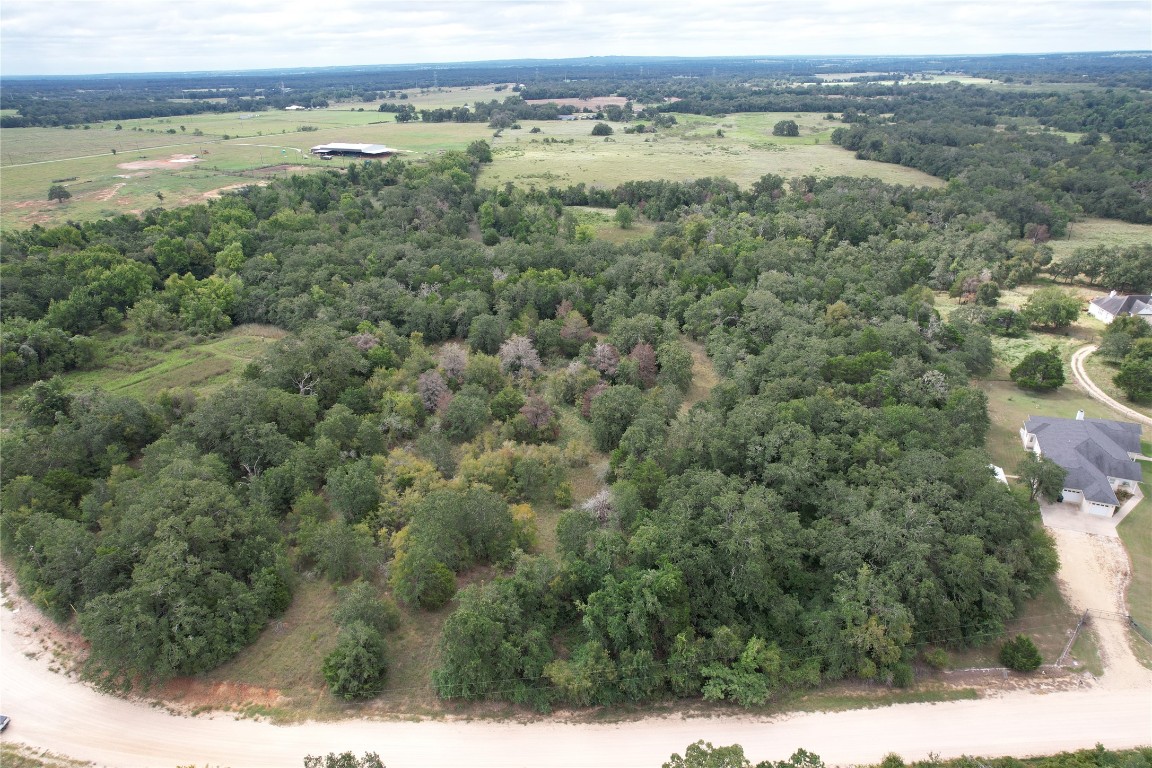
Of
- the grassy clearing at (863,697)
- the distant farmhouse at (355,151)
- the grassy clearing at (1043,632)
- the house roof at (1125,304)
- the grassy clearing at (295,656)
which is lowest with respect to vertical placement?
the grassy clearing at (1043,632)

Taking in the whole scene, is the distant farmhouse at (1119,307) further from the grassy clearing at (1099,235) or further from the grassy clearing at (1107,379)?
the grassy clearing at (1099,235)

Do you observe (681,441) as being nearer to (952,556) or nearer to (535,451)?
(535,451)

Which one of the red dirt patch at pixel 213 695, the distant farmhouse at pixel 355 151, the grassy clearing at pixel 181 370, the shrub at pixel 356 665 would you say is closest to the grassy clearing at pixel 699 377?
the shrub at pixel 356 665

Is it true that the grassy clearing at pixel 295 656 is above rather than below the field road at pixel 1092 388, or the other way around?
→ above

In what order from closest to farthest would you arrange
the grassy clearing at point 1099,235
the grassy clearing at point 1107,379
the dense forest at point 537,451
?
the dense forest at point 537,451 < the grassy clearing at point 1107,379 < the grassy clearing at point 1099,235

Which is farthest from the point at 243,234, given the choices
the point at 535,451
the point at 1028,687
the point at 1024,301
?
the point at 1024,301

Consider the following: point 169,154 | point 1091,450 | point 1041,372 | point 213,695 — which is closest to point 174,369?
point 213,695

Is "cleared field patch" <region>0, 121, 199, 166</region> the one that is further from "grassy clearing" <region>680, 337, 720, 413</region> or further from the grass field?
"grassy clearing" <region>680, 337, 720, 413</region>

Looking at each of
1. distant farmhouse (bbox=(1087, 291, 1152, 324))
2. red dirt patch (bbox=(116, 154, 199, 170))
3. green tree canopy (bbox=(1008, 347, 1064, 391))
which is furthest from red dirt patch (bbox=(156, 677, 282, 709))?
red dirt patch (bbox=(116, 154, 199, 170))
